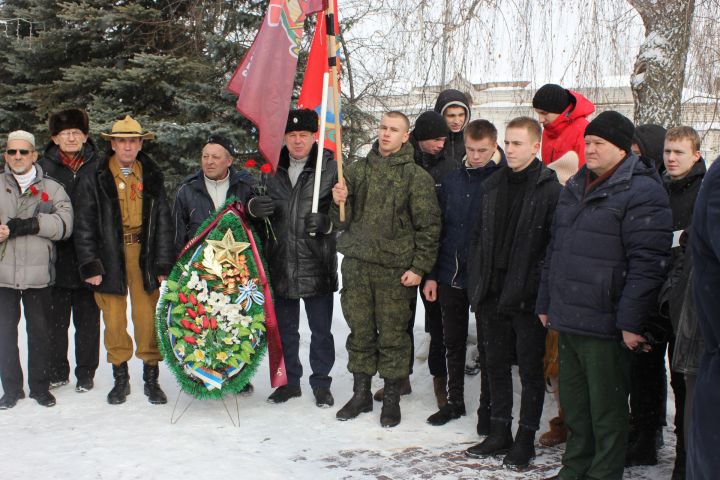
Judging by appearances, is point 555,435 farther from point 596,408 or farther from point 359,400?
point 359,400

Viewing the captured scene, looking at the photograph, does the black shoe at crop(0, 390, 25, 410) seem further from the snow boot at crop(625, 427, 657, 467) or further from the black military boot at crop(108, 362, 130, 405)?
the snow boot at crop(625, 427, 657, 467)

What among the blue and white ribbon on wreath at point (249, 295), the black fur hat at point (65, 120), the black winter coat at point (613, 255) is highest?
the black fur hat at point (65, 120)

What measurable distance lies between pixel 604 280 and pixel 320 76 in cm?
275

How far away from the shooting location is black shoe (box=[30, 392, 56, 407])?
17.1 feet

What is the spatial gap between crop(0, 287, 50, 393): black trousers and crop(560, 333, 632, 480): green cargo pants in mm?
3836

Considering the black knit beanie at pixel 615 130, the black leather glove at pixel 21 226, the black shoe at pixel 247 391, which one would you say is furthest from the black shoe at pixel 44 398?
the black knit beanie at pixel 615 130

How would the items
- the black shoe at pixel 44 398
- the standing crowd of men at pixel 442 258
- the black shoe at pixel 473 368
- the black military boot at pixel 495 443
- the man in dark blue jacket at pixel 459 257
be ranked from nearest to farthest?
the standing crowd of men at pixel 442 258 → the black military boot at pixel 495 443 → the man in dark blue jacket at pixel 459 257 → the black shoe at pixel 44 398 → the black shoe at pixel 473 368

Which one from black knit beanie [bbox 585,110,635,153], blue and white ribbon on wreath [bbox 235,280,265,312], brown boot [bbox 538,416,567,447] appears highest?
black knit beanie [bbox 585,110,635,153]

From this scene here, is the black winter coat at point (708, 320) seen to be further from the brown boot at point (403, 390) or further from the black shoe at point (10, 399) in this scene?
the black shoe at point (10, 399)

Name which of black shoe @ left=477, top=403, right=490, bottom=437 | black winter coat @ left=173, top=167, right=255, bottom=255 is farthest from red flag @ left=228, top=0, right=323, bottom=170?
black shoe @ left=477, top=403, right=490, bottom=437

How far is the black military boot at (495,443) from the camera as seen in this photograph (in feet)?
14.1

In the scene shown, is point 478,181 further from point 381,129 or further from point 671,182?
point 671,182

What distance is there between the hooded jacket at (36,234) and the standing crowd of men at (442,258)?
0.01m

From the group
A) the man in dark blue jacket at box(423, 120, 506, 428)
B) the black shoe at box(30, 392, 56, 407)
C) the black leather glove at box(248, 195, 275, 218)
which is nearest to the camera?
the man in dark blue jacket at box(423, 120, 506, 428)
